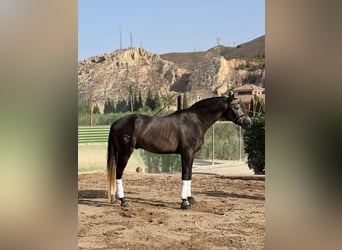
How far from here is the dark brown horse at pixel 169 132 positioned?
3.79 m

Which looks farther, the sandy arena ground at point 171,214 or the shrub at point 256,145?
the shrub at point 256,145

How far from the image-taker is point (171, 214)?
3549mm

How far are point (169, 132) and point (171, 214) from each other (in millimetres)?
754

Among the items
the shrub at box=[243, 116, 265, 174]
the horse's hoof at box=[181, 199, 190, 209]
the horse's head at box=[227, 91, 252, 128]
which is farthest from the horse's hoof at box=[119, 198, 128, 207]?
the shrub at box=[243, 116, 265, 174]

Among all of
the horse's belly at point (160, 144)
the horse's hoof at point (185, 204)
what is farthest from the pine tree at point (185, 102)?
the horse's hoof at point (185, 204)

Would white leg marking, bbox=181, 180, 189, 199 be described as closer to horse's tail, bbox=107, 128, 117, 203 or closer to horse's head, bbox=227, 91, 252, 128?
horse's tail, bbox=107, 128, 117, 203

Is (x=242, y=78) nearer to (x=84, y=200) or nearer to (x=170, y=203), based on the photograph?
(x=170, y=203)

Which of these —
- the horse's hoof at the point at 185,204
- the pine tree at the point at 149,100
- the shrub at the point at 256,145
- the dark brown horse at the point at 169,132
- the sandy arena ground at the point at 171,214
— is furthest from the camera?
the pine tree at the point at 149,100

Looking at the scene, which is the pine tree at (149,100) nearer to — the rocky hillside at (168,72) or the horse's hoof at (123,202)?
the rocky hillside at (168,72)

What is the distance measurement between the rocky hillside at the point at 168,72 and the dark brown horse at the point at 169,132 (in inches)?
15.0
